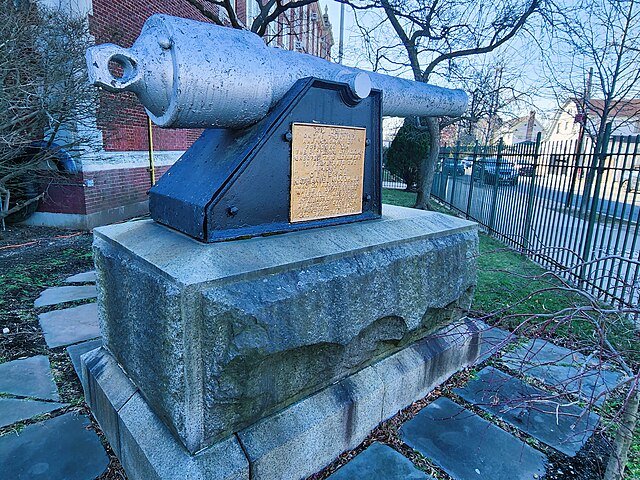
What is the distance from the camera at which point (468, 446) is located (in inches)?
90.4

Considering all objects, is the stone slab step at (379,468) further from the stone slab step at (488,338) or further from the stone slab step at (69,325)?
the stone slab step at (69,325)

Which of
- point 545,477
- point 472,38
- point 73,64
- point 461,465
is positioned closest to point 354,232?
point 461,465

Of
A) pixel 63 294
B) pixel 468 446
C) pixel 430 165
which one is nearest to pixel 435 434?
pixel 468 446

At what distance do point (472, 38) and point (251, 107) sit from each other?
10.4 m

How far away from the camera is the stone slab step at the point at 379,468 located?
2.06 meters

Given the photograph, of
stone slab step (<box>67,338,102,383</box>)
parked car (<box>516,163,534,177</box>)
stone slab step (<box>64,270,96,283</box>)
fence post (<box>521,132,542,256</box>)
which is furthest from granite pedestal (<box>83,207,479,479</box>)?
parked car (<box>516,163,534,177</box>)

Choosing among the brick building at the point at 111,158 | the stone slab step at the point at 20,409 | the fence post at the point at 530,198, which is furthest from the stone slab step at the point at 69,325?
the fence post at the point at 530,198

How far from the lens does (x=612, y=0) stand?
9.09m

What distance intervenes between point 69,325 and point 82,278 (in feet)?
4.74

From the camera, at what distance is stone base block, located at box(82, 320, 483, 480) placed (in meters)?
1.72

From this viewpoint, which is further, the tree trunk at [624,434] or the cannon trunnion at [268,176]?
the cannon trunnion at [268,176]

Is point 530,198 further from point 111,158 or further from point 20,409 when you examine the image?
point 111,158

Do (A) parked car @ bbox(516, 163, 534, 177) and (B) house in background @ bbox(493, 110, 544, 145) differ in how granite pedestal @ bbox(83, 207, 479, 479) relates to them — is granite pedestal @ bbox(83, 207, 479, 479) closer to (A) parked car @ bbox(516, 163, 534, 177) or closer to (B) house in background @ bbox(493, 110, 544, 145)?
(A) parked car @ bbox(516, 163, 534, 177)

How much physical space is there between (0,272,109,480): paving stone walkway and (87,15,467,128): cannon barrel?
1764mm
